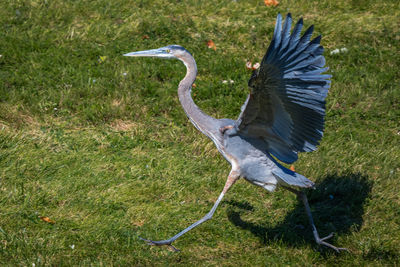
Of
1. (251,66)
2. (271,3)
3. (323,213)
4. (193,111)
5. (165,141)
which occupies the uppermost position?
(193,111)

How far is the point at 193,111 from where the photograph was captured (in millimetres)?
5023

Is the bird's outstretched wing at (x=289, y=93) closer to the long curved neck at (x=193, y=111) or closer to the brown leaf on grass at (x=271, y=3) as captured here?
the long curved neck at (x=193, y=111)

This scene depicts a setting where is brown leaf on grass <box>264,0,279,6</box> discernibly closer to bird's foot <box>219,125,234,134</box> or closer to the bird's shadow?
the bird's shadow

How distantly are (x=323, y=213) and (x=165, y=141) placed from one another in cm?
205

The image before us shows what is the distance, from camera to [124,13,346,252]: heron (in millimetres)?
4004

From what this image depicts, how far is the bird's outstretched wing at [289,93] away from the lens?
13.0 ft

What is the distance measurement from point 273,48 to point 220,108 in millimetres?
2812

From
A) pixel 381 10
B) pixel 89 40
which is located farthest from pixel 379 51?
pixel 89 40

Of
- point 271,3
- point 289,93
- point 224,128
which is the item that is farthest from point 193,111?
point 271,3

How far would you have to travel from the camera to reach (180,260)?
462cm

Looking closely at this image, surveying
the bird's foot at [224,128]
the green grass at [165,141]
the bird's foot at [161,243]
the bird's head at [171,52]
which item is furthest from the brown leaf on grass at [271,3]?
the bird's foot at [161,243]

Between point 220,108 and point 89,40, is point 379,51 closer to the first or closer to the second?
point 220,108

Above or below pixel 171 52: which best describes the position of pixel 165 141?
below

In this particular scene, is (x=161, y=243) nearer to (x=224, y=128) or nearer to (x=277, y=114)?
(x=224, y=128)
